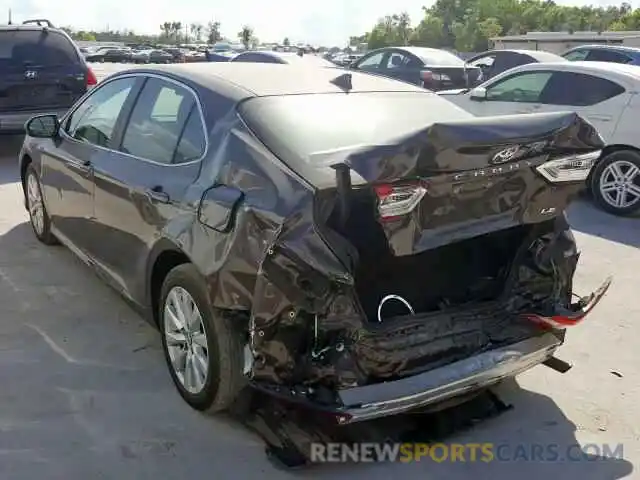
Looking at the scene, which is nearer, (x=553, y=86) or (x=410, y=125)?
(x=410, y=125)

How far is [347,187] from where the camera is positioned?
9.46 feet

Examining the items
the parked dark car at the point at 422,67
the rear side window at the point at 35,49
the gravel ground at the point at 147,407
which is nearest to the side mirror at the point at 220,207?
the gravel ground at the point at 147,407

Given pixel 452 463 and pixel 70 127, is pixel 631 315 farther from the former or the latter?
pixel 70 127

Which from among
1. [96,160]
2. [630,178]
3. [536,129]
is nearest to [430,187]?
[536,129]

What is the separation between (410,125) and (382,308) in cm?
104

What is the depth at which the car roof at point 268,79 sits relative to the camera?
3760 millimetres

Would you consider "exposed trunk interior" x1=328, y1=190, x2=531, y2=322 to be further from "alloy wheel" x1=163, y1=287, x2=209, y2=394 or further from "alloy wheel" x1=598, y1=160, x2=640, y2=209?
"alloy wheel" x1=598, y1=160, x2=640, y2=209

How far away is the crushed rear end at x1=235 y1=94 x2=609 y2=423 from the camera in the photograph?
113 inches

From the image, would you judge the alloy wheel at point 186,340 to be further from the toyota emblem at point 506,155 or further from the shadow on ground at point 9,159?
the shadow on ground at point 9,159

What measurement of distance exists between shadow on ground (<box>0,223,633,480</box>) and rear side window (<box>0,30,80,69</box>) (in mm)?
6247

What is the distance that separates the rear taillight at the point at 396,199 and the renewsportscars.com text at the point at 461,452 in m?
1.14

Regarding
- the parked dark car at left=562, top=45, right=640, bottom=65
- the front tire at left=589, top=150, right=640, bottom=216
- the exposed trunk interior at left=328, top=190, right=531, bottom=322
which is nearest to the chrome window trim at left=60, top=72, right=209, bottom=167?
the exposed trunk interior at left=328, top=190, right=531, bottom=322

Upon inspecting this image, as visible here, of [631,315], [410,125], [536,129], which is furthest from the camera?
[631,315]

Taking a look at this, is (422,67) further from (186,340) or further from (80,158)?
(186,340)
